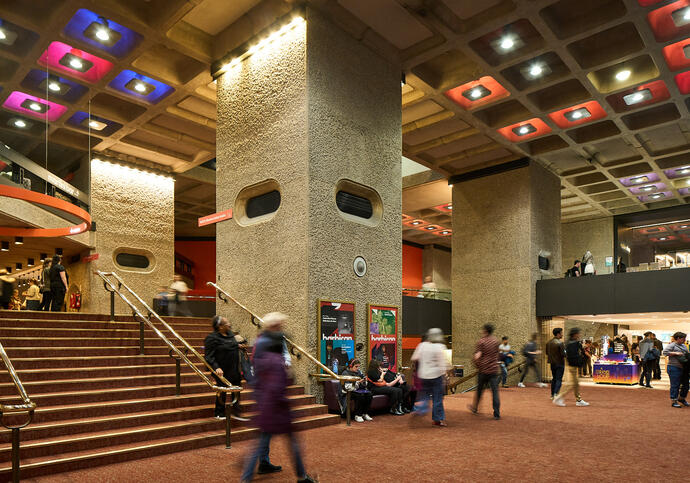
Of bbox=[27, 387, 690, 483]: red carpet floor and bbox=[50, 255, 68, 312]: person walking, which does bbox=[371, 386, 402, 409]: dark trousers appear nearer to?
bbox=[27, 387, 690, 483]: red carpet floor

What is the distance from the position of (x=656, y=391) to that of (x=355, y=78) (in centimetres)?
1084

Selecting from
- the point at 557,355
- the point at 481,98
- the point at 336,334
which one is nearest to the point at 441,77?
the point at 481,98

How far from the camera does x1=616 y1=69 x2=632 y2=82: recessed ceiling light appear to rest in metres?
12.1

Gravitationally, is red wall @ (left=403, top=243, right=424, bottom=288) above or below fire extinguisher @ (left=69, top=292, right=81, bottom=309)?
above

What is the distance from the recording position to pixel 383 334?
10.1 m

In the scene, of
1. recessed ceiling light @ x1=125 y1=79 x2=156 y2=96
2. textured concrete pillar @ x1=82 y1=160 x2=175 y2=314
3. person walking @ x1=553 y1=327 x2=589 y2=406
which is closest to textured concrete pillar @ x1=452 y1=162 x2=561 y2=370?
person walking @ x1=553 y1=327 x2=589 y2=406

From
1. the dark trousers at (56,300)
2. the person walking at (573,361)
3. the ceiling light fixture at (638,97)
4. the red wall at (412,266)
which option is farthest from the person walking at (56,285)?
the red wall at (412,266)

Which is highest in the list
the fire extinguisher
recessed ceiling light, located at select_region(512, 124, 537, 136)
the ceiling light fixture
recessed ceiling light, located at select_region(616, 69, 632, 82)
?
recessed ceiling light, located at select_region(616, 69, 632, 82)

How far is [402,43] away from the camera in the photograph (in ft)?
36.0

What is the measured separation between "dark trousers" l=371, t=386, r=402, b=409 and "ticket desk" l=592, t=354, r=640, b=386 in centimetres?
944

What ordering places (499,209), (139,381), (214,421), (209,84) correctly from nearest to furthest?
(214,421) < (139,381) < (209,84) < (499,209)

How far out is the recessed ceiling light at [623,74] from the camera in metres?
12.1

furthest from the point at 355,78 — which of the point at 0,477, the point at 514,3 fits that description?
the point at 0,477

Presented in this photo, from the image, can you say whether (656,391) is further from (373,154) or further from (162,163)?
(162,163)
